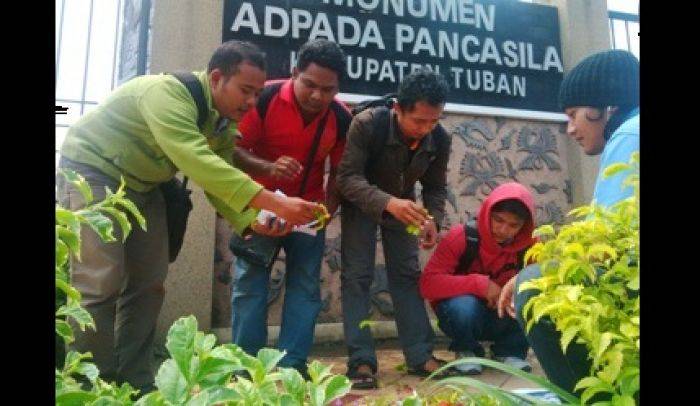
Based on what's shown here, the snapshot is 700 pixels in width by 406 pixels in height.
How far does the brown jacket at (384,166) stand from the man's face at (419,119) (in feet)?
0.18

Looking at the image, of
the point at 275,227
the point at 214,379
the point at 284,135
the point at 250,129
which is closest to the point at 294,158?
the point at 284,135

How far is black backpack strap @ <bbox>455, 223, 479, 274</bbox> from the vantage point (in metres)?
3.05

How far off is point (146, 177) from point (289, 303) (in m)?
0.88

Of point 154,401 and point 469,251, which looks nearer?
point 154,401

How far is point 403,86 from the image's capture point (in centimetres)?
283

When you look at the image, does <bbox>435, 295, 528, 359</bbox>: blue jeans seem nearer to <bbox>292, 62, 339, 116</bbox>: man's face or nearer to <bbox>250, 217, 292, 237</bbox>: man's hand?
<bbox>250, 217, 292, 237</bbox>: man's hand

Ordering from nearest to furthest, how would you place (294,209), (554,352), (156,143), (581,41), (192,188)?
(554,352) → (294,209) → (156,143) → (192,188) → (581,41)

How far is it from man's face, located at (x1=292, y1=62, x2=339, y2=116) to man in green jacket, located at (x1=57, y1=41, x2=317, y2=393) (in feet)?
1.31

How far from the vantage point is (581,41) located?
487 centimetres

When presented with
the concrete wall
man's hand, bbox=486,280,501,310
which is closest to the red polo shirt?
man's hand, bbox=486,280,501,310

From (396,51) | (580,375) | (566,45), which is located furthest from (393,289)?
(566,45)

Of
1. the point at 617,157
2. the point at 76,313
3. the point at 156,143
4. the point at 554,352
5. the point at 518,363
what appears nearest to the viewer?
the point at 76,313

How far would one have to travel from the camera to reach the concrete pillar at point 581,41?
4633 mm

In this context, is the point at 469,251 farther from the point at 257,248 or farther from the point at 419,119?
the point at 257,248
